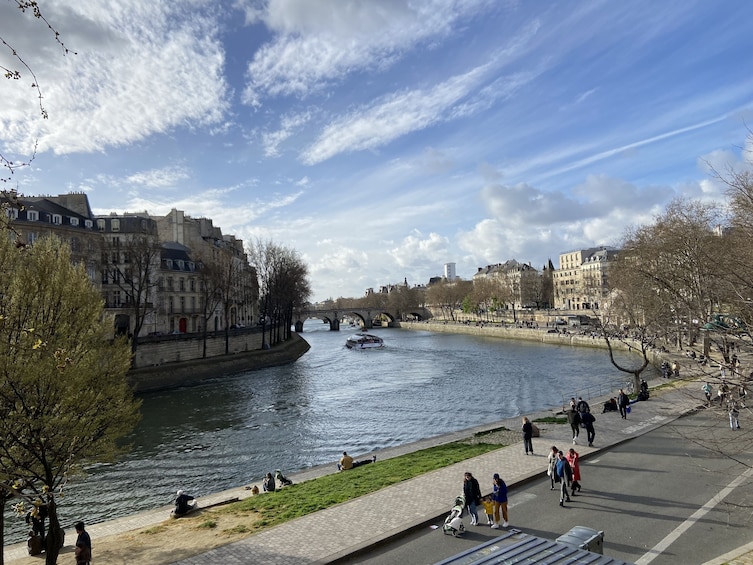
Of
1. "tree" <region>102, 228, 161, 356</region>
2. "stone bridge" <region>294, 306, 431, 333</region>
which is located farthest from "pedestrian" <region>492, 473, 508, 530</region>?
"stone bridge" <region>294, 306, 431, 333</region>

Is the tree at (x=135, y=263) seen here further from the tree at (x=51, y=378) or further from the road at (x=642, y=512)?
the road at (x=642, y=512)

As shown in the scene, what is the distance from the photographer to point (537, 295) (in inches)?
5290

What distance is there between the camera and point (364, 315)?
14275 centimetres

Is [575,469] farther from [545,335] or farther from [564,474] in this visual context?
[545,335]

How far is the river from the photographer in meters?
20.1

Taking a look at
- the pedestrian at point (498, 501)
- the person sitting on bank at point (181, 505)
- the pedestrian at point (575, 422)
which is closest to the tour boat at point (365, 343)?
the pedestrian at point (575, 422)

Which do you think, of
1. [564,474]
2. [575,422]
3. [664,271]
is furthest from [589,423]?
[664,271]

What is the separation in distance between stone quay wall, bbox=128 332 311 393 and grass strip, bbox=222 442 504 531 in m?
24.4

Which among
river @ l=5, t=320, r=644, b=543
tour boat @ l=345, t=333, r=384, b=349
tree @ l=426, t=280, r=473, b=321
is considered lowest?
river @ l=5, t=320, r=644, b=543

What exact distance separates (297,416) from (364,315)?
11133 centimetres

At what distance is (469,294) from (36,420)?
436 feet

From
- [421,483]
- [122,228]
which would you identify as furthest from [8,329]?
[122,228]

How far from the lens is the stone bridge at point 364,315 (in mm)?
135850

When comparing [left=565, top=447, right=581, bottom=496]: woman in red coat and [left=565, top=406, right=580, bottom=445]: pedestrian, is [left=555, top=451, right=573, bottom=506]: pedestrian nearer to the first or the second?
[left=565, top=447, right=581, bottom=496]: woman in red coat
